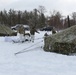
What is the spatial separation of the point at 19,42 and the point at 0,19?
60.6 metres

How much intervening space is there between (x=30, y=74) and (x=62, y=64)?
2191 mm

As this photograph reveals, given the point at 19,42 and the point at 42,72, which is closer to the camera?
the point at 42,72

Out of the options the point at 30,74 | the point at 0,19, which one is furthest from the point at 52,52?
the point at 0,19

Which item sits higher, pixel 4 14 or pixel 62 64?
pixel 4 14

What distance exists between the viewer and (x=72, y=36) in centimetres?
1468

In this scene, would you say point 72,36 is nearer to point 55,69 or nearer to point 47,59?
point 47,59

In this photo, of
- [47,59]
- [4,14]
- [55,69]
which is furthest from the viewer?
[4,14]

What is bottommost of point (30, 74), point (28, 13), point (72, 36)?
point (30, 74)

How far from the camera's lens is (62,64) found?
1074 centimetres

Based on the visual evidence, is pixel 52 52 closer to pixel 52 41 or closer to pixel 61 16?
pixel 52 41

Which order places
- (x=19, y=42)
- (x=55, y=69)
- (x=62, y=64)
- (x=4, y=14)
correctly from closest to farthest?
(x=55, y=69) → (x=62, y=64) → (x=19, y=42) → (x=4, y=14)

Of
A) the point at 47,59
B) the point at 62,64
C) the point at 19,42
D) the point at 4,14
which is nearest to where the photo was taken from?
the point at 62,64

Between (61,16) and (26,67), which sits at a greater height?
(61,16)

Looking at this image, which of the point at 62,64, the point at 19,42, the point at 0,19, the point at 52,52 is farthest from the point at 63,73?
the point at 0,19
